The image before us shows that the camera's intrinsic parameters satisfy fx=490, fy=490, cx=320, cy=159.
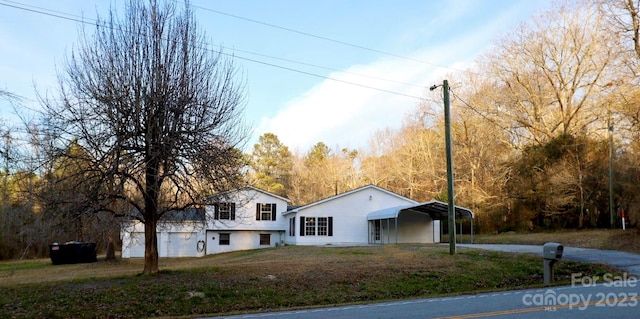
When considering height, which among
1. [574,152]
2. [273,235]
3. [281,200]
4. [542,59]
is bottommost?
[273,235]

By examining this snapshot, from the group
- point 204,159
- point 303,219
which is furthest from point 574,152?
point 204,159

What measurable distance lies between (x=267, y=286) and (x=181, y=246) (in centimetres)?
2495

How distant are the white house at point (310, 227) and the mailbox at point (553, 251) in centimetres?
2028

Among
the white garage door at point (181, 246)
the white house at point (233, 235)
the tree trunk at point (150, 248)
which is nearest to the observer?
the tree trunk at point (150, 248)

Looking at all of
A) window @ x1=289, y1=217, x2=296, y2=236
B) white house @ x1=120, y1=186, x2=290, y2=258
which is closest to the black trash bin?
white house @ x1=120, y1=186, x2=290, y2=258

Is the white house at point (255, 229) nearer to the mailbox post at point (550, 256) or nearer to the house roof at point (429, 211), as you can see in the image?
the house roof at point (429, 211)

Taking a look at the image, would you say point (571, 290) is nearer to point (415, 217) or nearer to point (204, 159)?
point (204, 159)

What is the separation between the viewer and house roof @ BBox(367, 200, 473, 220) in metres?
29.3

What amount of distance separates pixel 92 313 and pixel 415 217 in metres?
27.0

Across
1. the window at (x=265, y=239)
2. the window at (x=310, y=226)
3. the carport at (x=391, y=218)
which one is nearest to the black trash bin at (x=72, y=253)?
the window at (x=265, y=239)

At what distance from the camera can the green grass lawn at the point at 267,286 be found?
1105 cm

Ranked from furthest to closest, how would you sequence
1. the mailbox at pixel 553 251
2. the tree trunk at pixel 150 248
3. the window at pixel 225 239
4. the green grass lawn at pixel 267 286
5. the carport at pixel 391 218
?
the window at pixel 225 239, the carport at pixel 391 218, the tree trunk at pixel 150 248, the mailbox at pixel 553 251, the green grass lawn at pixel 267 286

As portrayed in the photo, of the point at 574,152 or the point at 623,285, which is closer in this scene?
the point at 623,285

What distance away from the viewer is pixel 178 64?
41.2ft
